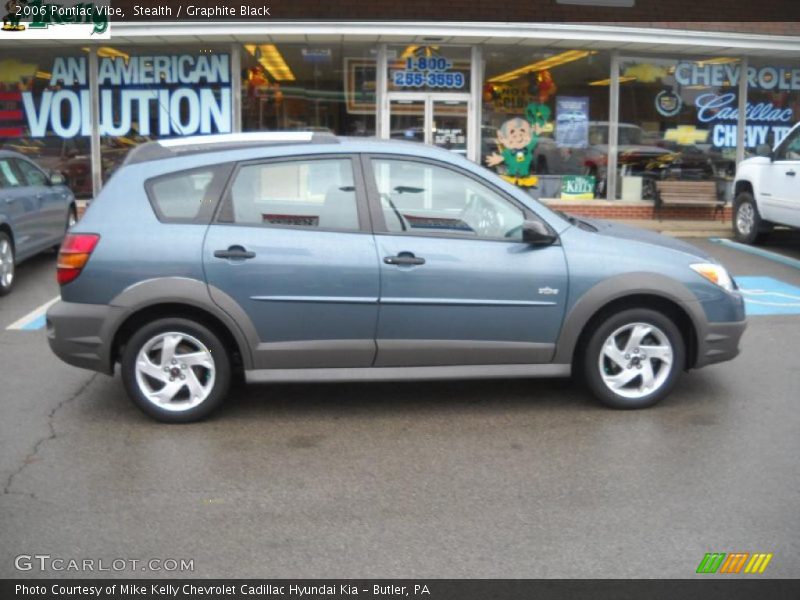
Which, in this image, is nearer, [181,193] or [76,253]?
[76,253]

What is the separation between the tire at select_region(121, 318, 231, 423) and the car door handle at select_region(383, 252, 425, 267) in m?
1.17

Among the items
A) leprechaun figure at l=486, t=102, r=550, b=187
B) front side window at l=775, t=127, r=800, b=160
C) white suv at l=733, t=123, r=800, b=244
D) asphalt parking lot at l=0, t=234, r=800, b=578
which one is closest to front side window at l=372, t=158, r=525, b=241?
asphalt parking lot at l=0, t=234, r=800, b=578

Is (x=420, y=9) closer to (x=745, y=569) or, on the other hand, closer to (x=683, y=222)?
(x=683, y=222)

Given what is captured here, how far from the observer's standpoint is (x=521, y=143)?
1680 centimetres

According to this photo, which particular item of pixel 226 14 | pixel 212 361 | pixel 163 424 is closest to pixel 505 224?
pixel 212 361

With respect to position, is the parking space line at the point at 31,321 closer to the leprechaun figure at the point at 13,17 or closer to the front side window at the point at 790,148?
the leprechaun figure at the point at 13,17

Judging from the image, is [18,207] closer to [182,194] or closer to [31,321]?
[31,321]

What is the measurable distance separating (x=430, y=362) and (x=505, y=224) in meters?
1.01

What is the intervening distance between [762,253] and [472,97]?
5.99 metres

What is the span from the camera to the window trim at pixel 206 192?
5805mm

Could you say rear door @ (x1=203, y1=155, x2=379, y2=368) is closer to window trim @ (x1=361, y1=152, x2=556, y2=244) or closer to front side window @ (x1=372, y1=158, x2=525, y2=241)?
window trim @ (x1=361, y1=152, x2=556, y2=244)

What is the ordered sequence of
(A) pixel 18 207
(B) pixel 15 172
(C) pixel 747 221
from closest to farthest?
(A) pixel 18 207 → (B) pixel 15 172 → (C) pixel 747 221

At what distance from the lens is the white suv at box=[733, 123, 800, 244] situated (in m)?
12.4
